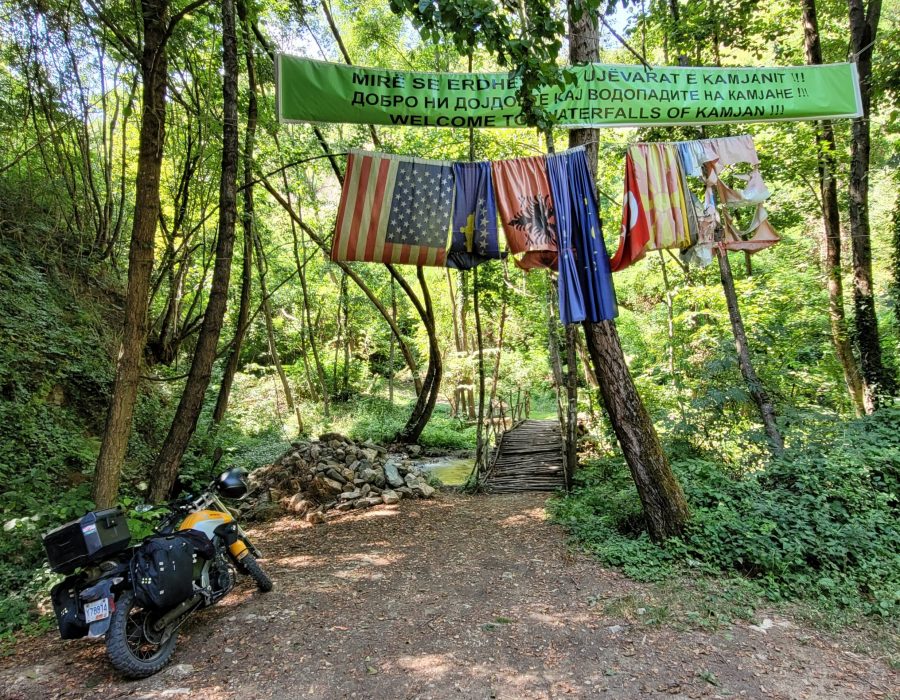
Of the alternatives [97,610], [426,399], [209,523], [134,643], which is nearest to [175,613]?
[134,643]

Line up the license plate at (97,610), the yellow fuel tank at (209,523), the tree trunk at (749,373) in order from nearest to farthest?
the license plate at (97,610) → the yellow fuel tank at (209,523) → the tree trunk at (749,373)

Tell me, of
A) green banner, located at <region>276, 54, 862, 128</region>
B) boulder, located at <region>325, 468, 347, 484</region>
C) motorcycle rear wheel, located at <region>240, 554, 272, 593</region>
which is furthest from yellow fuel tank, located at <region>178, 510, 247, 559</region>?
boulder, located at <region>325, 468, 347, 484</region>

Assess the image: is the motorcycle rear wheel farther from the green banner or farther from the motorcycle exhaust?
the green banner

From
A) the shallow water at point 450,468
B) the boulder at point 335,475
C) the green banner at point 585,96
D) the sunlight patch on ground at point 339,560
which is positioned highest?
the green banner at point 585,96

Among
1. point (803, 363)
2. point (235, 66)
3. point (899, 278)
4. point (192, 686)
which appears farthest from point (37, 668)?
point (899, 278)

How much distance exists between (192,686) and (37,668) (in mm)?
1070

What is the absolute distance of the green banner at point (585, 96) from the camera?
4.56m

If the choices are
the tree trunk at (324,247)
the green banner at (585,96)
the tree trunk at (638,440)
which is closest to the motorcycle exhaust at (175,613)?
the tree trunk at (324,247)

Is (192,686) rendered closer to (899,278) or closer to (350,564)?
(350,564)

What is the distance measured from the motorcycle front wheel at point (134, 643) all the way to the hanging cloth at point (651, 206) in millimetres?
5051

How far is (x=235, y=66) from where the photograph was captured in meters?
5.92

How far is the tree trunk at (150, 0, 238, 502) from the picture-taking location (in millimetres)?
5523

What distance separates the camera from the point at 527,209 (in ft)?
16.3

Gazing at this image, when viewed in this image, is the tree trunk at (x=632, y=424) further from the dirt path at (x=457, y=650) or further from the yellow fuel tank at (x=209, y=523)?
the yellow fuel tank at (x=209, y=523)
